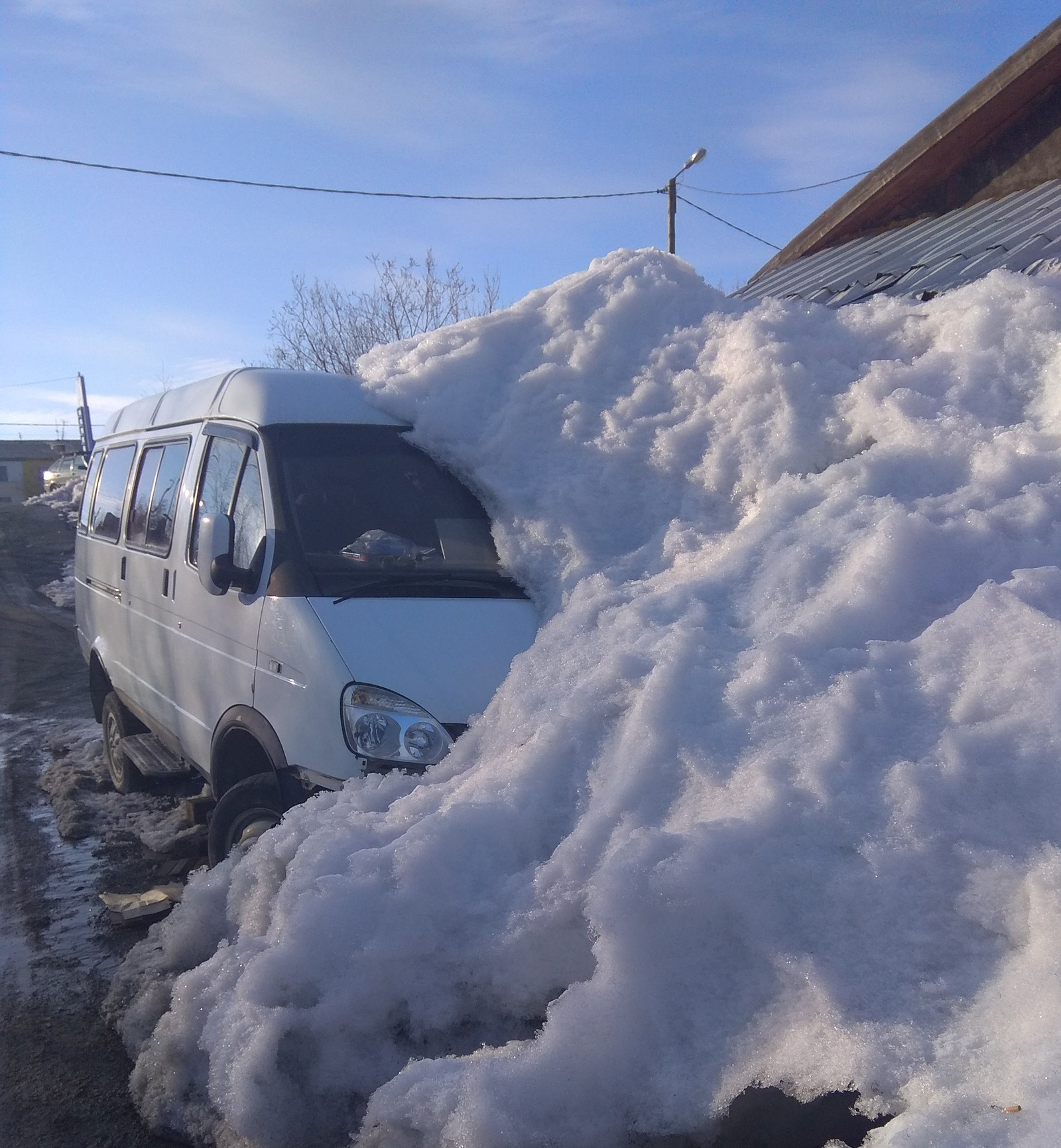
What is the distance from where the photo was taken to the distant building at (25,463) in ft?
168

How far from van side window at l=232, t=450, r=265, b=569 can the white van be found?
13 mm

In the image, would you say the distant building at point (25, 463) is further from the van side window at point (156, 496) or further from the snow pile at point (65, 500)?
the van side window at point (156, 496)

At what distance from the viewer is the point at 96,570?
7.71 m

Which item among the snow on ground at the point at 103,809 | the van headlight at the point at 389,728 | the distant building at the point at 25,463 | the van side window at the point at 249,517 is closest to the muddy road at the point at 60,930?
the snow on ground at the point at 103,809

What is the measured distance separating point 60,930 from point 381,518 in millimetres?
2512

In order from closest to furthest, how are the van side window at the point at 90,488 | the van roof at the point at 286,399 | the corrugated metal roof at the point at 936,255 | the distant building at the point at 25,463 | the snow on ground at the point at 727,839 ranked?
the snow on ground at the point at 727,839
the van roof at the point at 286,399
the corrugated metal roof at the point at 936,255
the van side window at the point at 90,488
the distant building at the point at 25,463

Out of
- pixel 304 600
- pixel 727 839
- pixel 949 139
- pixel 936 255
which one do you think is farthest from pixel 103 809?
pixel 949 139

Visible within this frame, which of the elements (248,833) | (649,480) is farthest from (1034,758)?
(248,833)

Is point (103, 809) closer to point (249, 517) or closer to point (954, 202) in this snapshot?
point (249, 517)

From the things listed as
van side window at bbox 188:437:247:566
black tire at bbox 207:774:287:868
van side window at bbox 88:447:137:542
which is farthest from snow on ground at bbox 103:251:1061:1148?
van side window at bbox 88:447:137:542

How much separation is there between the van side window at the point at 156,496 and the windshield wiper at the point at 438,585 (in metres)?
1.93

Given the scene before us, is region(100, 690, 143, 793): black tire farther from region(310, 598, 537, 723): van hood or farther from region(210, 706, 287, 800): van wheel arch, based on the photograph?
region(310, 598, 537, 723): van hood

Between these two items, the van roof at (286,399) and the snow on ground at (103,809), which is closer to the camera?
the van roof at (286,399)

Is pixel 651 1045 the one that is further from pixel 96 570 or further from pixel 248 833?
pixel 96 570
